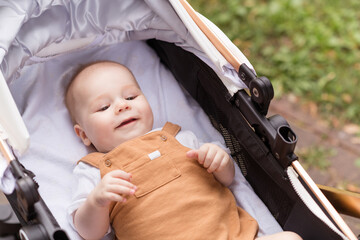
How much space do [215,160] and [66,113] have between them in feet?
2.04

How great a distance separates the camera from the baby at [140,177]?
1.32 m

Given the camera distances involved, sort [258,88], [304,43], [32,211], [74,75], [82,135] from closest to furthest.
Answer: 1. [32,211]
2. [258,88]
3. [82,135]
4. [74,75]
5. [304,43]

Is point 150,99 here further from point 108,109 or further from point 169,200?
point 169,200

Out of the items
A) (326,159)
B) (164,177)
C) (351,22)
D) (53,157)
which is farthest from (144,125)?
(351,22)

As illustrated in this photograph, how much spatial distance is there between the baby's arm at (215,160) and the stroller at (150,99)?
7cm

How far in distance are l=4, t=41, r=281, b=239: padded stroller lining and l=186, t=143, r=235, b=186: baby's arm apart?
0.29 feet

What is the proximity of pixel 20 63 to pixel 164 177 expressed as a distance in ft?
1.97

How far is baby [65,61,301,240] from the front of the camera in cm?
132

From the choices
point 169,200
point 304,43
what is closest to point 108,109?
point 169,200

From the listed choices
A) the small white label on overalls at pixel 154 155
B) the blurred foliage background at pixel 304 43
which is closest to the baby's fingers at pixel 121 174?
the small white label on overalls at pixel 154 155

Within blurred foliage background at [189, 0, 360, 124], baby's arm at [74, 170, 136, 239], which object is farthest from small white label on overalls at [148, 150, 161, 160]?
blurred foliage background at [189, 0, 360, 124]

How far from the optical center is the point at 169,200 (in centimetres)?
136

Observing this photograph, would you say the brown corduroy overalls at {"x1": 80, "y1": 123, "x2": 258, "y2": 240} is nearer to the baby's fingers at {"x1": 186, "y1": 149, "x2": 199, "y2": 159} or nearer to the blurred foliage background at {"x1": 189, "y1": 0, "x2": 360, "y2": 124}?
the baby's fingers at {"x1": 186, "y1": 149, "x2": 199, "y2": 159}

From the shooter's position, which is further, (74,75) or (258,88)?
(74,75)
